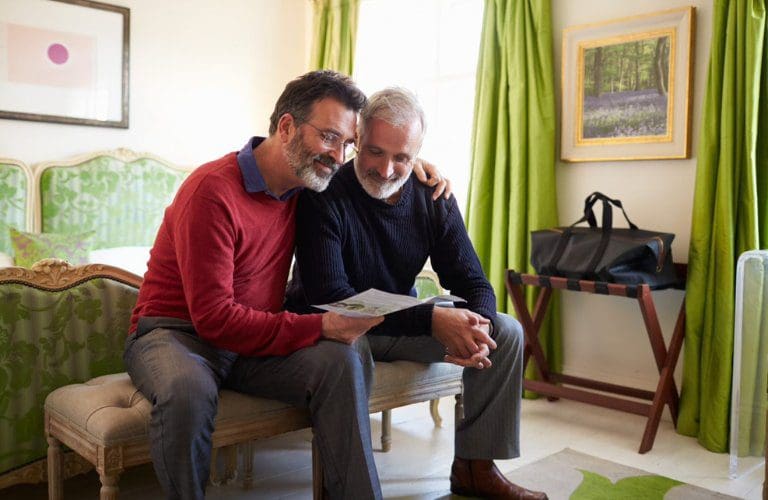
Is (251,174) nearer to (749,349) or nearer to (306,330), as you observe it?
(306,330)

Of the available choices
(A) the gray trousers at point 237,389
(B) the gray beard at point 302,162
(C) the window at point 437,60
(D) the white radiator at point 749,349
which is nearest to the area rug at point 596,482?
(D) the white radiator at point 749,349

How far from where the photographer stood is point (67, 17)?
4.15 meters

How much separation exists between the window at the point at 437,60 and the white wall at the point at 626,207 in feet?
2.33

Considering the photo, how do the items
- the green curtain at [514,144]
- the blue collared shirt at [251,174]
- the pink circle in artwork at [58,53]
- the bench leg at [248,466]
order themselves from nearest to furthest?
1. the blue collared shirt at [251,174]
2. the bench leg at [248,466]
3. the green curtain at [514,144]
4. the pink circle in artwork at [58,53]

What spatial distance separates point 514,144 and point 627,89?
57 centimetres

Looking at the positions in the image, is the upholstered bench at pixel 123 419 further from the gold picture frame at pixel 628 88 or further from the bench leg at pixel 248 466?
the gold picture frame at pixel 628 88

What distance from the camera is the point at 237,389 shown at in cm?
186

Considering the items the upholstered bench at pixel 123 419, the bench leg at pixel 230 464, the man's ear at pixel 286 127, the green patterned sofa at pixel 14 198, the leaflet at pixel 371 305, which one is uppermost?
the man's ear at pixel 286 127

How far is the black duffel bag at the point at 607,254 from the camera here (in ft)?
9.44

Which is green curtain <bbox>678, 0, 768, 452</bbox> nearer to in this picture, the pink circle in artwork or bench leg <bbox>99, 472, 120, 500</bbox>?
bench leg <bbox>99, 472, 120, 500</bbox>

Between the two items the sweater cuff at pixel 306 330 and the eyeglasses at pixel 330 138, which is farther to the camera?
the eyeglasses at pixel 330 138

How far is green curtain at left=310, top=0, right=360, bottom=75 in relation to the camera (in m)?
4.70

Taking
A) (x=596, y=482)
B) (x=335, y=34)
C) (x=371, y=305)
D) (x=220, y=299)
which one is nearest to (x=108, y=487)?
(x=220, y=299)

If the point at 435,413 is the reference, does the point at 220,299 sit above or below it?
above
